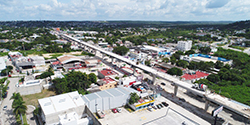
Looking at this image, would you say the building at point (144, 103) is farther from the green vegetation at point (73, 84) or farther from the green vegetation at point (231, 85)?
the green vegetation at point (231, 85)

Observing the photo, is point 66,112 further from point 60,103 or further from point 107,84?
point 107,84

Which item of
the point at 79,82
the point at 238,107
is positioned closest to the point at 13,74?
the point at 79,82

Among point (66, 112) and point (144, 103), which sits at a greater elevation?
point (66, 112)

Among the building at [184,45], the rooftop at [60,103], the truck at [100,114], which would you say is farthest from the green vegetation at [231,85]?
the building at [184,45]

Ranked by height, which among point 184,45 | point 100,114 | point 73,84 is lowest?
point 100,114

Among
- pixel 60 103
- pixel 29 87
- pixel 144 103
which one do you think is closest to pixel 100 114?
pixel 60 103

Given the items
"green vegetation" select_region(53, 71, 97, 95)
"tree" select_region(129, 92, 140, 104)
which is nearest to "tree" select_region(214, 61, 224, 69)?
"tree" select_region(129, 92, 140, 104)
